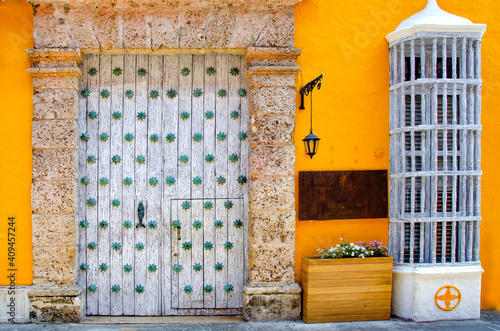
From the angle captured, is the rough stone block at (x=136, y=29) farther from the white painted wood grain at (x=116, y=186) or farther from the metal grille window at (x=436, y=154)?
the metal grille window at (x=436, y=154)

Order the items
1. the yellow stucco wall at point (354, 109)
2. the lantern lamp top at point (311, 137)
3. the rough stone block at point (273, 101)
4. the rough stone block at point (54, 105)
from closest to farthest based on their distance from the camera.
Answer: the lantern lamp top at point (311, 137) → the rough stone block at point (54, 105) → the rough stone block at point (273, 101) → the yellow stucco wall at point (354, 109)

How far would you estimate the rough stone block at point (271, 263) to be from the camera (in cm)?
390

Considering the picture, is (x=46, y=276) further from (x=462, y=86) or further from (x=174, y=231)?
(x=462, y=86)

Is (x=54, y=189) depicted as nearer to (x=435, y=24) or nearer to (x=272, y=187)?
(x=272, y=187)

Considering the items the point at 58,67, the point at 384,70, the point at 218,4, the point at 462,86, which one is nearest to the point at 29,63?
the point at 58,67

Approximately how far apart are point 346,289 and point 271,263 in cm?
72

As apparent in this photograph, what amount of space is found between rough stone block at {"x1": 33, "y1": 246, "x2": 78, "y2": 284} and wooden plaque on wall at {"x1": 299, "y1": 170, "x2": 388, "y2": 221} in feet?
7.20

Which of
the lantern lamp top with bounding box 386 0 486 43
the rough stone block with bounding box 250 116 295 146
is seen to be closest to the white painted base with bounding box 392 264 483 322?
the rough stone block with bounding box 250 116 295 146

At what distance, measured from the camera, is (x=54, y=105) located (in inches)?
152

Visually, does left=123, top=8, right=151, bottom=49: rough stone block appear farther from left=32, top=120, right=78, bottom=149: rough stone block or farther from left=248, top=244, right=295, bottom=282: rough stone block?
left=248, top=244, right=295, bottom=282: rough stone block

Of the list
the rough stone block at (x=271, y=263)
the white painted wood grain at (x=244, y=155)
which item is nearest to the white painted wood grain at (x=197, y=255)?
the white painted wood grain at (x=244, y=155)

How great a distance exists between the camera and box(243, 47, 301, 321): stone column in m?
3.88

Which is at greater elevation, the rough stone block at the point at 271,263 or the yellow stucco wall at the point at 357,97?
the yellow stucco wall at the point at 357,97

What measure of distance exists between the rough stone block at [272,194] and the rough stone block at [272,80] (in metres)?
0.89
